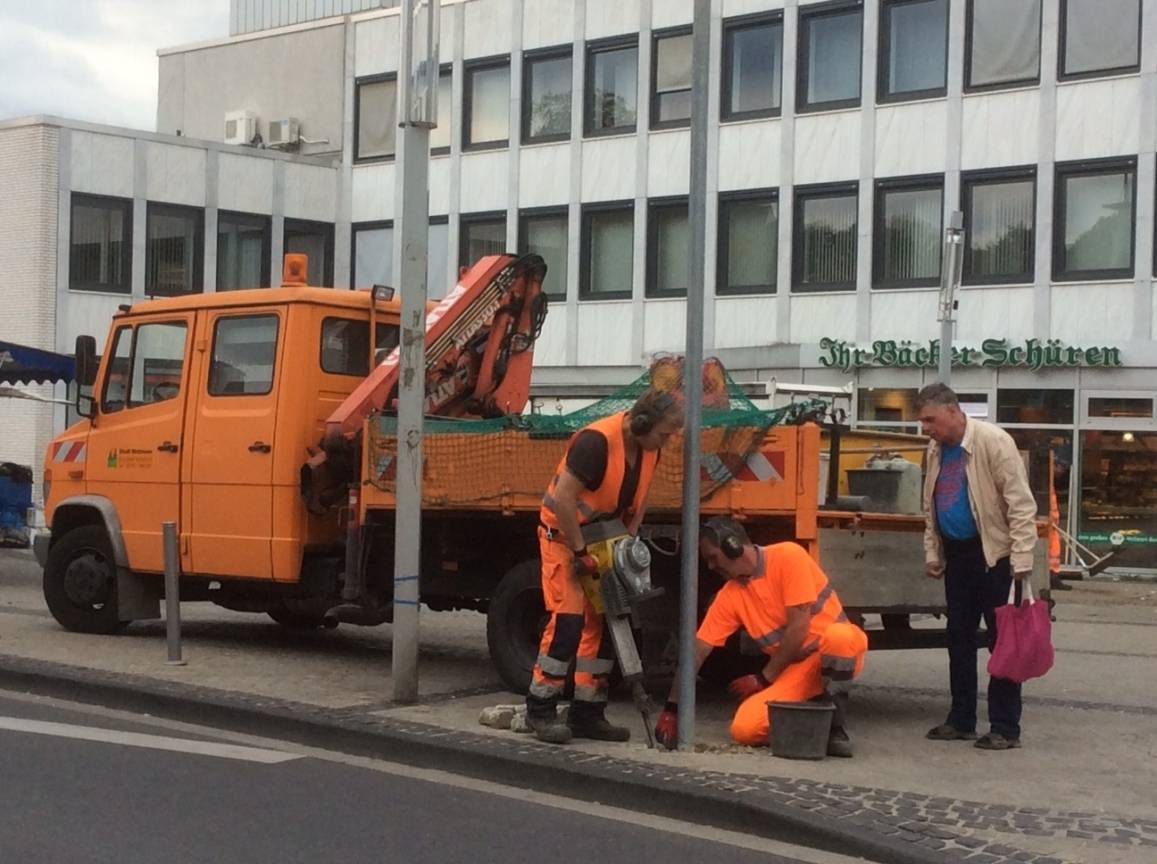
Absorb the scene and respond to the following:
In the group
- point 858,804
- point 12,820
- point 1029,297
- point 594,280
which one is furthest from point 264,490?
point 594,280

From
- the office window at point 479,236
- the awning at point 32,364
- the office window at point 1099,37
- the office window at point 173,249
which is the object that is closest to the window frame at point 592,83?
the office window at point 479,236

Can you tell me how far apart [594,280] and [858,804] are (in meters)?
25.1

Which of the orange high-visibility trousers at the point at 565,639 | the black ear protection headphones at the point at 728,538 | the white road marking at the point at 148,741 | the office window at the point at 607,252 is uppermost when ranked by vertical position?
the office window at the point at 607,252

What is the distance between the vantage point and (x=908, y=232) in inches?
1097

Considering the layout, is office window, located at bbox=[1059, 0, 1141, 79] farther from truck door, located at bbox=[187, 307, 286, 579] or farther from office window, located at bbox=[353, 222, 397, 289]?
truck door, located at bbox=[187, 307, 286, 579]

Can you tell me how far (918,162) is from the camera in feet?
90.6

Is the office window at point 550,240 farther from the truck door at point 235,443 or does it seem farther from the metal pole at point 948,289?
the truck door at point 235,443

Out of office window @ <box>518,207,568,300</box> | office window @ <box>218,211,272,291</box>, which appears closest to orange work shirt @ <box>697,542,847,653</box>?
office window @ <box>518,207,568,300</box>

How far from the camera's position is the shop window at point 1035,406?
2609 centimetres

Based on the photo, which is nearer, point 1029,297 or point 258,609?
point 258,609

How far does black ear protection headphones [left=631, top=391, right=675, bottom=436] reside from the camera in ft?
26.3

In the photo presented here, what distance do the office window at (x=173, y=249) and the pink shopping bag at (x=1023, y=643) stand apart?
88.8 feet

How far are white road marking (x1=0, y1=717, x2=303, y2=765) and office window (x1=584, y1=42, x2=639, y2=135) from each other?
77.0 feet

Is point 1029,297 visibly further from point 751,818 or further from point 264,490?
point 751,818
